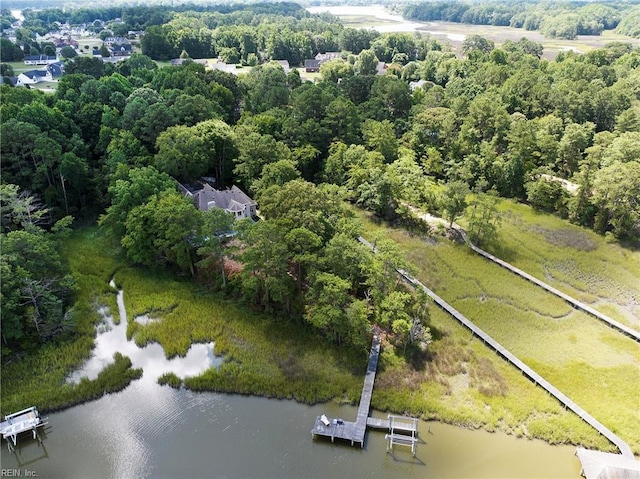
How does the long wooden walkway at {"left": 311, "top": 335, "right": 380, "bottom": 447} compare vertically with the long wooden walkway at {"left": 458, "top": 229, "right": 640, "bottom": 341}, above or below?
below

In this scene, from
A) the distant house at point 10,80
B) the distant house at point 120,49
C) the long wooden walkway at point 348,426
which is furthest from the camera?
the distant house at point 120,49

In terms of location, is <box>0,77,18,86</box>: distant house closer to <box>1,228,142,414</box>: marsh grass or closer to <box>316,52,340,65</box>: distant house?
<box>1,228,142,414</box>: marsh grass

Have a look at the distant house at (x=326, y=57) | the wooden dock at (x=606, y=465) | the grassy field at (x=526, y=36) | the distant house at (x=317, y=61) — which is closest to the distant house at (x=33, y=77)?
the distant house at (x=317, y=61)

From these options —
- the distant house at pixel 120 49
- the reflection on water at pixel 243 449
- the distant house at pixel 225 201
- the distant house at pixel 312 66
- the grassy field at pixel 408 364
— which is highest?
the distant house at pixel 120 49

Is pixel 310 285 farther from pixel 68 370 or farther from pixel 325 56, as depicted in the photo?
pixel 325 56

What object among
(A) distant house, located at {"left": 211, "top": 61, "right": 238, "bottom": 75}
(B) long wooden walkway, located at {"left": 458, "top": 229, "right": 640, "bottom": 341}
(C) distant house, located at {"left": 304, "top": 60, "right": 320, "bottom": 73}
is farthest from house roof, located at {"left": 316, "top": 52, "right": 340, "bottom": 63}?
(B) long wooden walkway, located at {"left": 458, "top": 229, "right": 640, "bottom": 341}

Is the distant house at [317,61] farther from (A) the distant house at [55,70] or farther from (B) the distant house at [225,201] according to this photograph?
(B) the distant house at [225,201]

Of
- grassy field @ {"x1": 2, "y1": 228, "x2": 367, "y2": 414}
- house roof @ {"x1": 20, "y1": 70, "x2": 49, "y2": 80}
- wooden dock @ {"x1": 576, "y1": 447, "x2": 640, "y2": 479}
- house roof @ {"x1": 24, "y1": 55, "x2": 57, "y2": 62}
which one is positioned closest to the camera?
wooden dock @ {"x1": 576, "y1": 447, "x2": 640, "y2": 479}

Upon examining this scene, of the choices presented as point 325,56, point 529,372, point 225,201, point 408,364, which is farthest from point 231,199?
point 325,56
